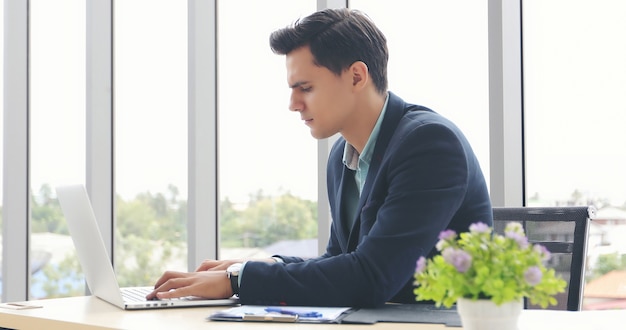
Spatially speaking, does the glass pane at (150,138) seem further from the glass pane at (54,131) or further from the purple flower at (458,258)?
the purple flower at (458,258)

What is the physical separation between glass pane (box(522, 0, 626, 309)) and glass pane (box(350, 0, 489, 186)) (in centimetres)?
16

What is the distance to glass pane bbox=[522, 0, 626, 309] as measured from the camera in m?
2.58

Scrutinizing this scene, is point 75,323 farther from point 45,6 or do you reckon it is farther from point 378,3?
point 45,6

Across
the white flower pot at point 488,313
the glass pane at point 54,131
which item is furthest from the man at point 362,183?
the glass pane at point 54,131

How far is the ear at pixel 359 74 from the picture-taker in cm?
208

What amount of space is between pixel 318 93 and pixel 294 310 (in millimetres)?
683

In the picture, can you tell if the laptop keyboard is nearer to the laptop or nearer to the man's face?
the laptop

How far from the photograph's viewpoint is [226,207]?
366cm

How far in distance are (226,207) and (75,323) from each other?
7.07 ft

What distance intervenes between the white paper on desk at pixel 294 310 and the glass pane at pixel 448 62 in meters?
1.40

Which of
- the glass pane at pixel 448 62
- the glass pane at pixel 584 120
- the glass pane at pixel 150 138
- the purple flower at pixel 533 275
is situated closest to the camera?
the purple flower at pixel 533 275

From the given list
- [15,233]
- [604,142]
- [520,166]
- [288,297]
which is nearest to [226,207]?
[15,233]

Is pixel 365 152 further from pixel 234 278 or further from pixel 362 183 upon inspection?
pixel 234 278

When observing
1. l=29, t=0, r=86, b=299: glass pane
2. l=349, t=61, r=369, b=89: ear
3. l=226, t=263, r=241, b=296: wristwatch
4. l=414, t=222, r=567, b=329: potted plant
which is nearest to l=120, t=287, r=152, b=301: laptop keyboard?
l=226, t=263, r=241, b=296: wristwatch
